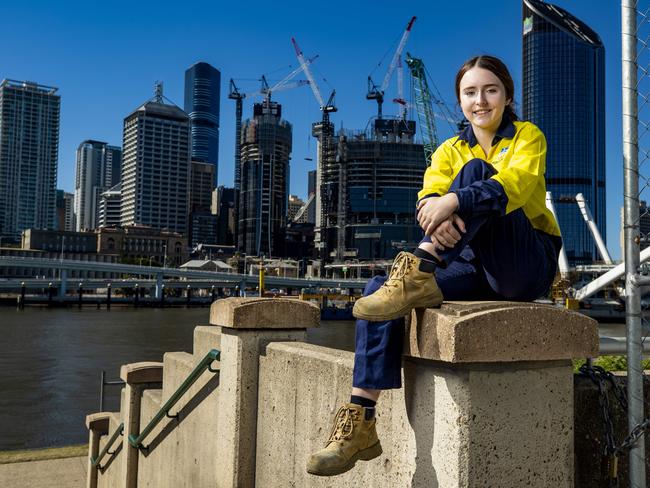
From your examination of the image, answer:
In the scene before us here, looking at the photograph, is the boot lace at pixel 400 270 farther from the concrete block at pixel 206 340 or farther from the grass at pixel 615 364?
the grass at pixel 615 364

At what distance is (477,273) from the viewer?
8.77 feet

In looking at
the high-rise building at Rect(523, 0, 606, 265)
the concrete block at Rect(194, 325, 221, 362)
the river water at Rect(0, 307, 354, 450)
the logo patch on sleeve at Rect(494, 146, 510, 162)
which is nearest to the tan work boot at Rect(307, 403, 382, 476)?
the logo patch on sleeve at Rect(494, 146, 510, 162)

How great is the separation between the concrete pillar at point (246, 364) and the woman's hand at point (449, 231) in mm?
1893

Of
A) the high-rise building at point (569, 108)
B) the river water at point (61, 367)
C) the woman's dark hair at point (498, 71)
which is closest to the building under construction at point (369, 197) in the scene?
the high-rise building at point (569, 108)

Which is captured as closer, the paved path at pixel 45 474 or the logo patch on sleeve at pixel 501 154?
the logo patch on sleeve at pixel 501 154

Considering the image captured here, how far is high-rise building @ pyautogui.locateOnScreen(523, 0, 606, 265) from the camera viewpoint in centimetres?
17200

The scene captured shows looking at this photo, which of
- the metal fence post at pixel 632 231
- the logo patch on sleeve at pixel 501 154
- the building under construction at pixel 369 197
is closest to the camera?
the metal fence post at pixel 632 231

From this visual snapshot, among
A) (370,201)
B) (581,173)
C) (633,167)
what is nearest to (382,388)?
(633,167)

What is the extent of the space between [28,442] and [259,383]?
544 inches

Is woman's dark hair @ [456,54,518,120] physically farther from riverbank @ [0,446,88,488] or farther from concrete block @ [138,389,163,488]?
riverbank @ [0,446,88,488]

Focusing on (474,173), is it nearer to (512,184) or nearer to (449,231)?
(512,184)

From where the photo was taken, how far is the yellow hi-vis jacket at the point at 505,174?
2449 millimetres

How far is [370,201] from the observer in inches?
6762

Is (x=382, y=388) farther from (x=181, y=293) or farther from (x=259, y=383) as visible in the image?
(x=181, y=293)
